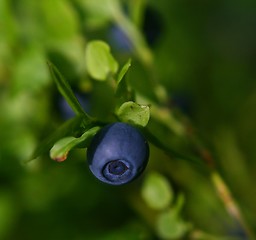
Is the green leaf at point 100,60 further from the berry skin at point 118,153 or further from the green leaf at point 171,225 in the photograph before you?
the green leaf at point 171,225

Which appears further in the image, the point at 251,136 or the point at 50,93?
the point at 251,136

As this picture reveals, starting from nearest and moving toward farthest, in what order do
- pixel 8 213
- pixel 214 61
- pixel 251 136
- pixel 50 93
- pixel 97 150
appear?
1. pixel 97 150
2. pixel 50 93
3. pixel 8 213
4. pixel 251 136
5. pixel 214 61

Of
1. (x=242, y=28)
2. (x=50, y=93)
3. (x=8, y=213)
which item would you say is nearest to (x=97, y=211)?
(x=8, y=213)

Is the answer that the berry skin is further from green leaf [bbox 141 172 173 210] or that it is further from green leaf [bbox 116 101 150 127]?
green leaf [bbox 141 172 173 210]

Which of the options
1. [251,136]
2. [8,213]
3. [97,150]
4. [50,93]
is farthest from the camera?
[251,136]

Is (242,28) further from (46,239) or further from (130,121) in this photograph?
(130,121)

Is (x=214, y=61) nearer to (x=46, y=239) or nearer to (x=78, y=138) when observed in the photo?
(x=46, y=239)

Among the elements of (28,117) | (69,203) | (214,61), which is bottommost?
(214,61)

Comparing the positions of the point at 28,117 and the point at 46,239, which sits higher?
the point at 28,117
